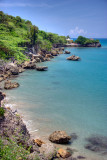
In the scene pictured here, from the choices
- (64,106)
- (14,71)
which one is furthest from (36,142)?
(14,71)

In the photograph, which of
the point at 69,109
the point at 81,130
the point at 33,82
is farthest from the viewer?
the point at 33,82

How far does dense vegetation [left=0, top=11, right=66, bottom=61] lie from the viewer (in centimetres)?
1469

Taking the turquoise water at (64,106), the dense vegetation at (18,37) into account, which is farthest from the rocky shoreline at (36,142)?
the dense vegetation at (18,37)

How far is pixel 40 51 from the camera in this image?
201ft

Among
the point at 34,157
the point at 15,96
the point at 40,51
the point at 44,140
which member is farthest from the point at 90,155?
the point at 40,51

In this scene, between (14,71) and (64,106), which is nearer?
(64,106)

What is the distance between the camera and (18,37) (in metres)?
36.7

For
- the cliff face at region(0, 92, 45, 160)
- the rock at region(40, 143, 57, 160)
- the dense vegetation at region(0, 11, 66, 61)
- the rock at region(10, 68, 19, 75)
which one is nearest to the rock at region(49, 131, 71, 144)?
the rock at region(40, 143, 57, 160)

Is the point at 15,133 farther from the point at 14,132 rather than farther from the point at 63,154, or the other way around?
the point at 63,154

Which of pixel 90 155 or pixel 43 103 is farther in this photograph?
pixel 43 103

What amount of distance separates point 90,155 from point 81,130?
3669mm

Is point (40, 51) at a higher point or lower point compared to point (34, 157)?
higher

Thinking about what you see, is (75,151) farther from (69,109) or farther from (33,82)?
(33,82)

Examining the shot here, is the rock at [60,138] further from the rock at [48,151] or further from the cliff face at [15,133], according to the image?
the cliff face at [15,133]
